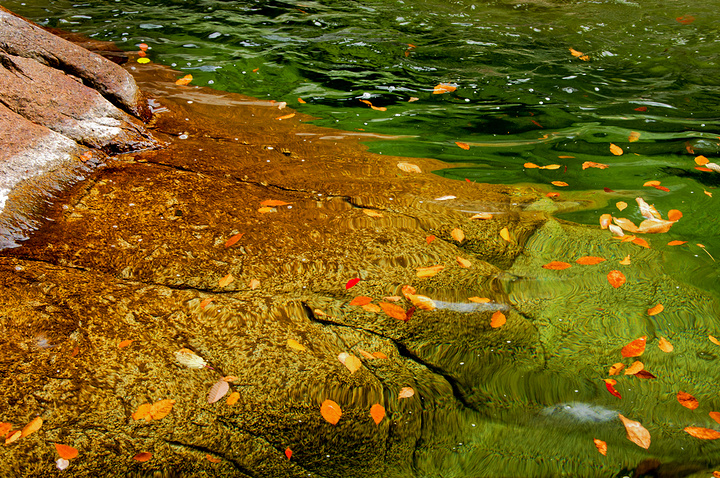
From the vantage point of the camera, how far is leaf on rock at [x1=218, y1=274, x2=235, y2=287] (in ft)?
8.13

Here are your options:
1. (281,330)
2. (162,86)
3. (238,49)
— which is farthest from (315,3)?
(281,330)

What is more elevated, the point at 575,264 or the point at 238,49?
the point at 238,49

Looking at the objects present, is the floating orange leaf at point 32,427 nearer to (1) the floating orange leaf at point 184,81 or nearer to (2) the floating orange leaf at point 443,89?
(1) the floating orange leaf at point 184,81

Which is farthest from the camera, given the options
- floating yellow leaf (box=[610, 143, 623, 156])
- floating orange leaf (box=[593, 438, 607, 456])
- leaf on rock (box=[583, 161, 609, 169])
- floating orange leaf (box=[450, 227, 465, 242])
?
floating yellow leaf (box=[610, 143, 623, 156])

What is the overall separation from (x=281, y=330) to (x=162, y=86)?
3.69 metres

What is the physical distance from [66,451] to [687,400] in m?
2.44

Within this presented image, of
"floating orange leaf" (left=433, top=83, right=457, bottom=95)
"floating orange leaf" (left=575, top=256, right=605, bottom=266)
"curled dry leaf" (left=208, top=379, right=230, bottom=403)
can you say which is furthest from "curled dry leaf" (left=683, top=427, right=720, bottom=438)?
"floating orange leaf" (left=433, top=83, right=457, bottom=95)

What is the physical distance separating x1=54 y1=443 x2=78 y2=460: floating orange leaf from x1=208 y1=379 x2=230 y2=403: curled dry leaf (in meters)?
0.48

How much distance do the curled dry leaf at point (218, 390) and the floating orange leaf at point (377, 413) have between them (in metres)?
0.60

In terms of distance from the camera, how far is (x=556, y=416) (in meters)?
1.97

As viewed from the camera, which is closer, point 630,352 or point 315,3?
point 630,352

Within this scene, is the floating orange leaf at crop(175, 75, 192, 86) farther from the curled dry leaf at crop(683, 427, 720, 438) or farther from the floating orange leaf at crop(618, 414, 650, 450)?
the curled dry leaf at crop(683, 427, 720, 438)

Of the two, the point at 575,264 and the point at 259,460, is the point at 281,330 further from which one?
the point at 575,264

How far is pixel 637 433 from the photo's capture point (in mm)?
1891
